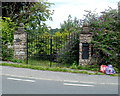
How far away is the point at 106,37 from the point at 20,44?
496 centimetres

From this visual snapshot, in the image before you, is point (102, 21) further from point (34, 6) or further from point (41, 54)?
point (34, 6)

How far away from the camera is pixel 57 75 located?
9469mm

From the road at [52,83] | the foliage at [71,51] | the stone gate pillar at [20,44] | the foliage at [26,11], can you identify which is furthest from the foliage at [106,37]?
the foliage at [26,11]

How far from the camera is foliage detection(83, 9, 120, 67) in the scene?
11.0m

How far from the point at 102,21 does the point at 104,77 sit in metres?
3.70

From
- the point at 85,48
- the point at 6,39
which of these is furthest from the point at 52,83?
the point at 6,39

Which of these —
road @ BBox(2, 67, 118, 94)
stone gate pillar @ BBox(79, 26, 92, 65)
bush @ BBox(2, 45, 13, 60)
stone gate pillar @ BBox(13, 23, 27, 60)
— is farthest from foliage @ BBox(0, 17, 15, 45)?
stone gate pillar @ BBox(79, 26, 92, 65)

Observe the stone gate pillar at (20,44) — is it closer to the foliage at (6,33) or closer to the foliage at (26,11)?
the foliage at (6,33)

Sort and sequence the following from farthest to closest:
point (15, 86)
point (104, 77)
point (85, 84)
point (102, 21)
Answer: point (102, 21)
point (104, 77)
point (85, 84)
point (15, 86)

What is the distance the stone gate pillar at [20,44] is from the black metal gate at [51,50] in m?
0.24

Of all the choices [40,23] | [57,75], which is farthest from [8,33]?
[40,23]

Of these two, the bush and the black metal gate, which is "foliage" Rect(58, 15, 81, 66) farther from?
the bush

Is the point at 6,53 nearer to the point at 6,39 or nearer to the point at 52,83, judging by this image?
the point at 6,39

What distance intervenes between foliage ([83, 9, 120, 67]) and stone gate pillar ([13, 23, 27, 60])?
3.91m
